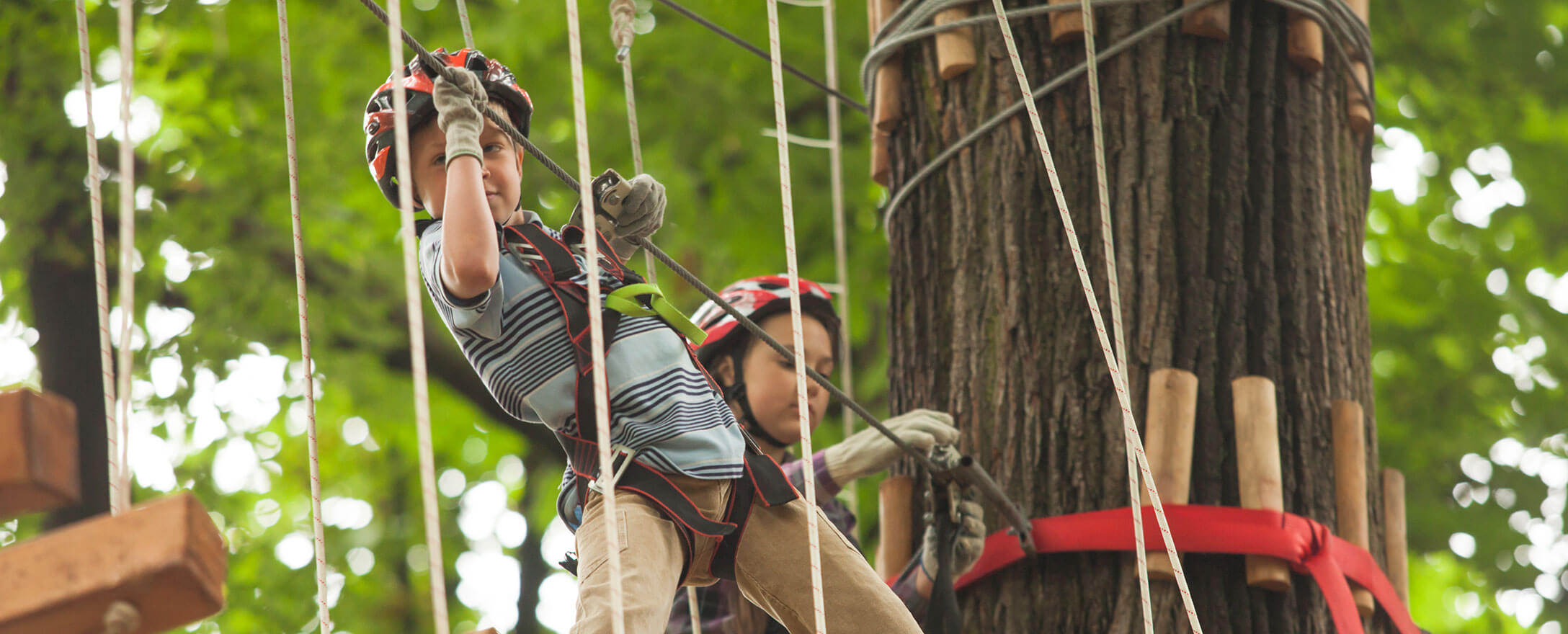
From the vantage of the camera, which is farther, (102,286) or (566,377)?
(566,377)

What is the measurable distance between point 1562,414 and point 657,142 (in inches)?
121

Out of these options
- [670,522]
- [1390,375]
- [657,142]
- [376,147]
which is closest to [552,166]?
[376,147]

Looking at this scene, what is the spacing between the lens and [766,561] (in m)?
1.89

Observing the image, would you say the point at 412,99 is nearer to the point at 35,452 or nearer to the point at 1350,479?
the point at 35,452

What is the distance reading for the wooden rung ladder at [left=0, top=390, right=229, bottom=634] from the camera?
1.06 m

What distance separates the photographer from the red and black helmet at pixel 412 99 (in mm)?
1886

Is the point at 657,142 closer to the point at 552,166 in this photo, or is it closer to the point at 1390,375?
the point at 1390,375

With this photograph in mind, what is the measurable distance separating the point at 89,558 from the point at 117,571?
4cm

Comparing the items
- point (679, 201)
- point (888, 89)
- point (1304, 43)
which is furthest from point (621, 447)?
point (679, 201)

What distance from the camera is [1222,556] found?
219cm

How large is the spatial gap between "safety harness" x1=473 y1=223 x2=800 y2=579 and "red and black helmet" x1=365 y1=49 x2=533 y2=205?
189 millimetres

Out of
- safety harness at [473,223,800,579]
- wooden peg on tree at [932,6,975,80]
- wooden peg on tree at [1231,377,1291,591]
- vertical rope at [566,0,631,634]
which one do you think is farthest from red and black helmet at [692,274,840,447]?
vertical rope at [566,0,631,634]

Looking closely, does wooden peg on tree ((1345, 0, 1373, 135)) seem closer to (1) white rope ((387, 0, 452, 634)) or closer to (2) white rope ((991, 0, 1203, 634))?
(2) white rope ((991, 0, 1203, 634))

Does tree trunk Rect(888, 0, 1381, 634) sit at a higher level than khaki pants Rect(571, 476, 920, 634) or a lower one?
higher
